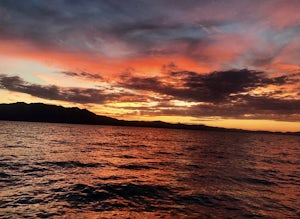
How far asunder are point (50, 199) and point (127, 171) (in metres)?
13.9

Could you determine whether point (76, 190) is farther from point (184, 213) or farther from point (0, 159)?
point (0, 159)

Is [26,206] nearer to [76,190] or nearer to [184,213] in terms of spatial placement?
[76,190]

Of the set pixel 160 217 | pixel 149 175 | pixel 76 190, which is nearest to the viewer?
pixel 160 217

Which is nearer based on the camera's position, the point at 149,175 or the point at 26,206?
the point at 26,206

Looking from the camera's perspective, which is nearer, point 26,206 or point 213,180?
point 26,206

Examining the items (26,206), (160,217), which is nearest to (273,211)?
Result: (160,217)

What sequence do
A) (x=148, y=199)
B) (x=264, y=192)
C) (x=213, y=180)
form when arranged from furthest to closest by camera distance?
(x=213, y=180), (x=264, y=192), (x=148, y=199)

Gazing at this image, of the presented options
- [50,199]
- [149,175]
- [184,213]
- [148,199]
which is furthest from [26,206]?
[149,175]

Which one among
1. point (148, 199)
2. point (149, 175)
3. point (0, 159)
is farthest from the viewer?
point (0, 159)

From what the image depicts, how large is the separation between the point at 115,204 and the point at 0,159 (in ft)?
78.1

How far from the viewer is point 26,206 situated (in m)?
16.3

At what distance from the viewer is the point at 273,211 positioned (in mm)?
17969

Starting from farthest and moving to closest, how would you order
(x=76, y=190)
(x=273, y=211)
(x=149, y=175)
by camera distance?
(x=149, y=175), (x=76, y=190), (x=273, y=211)

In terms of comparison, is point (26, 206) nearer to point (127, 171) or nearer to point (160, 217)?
point (160, 217)
